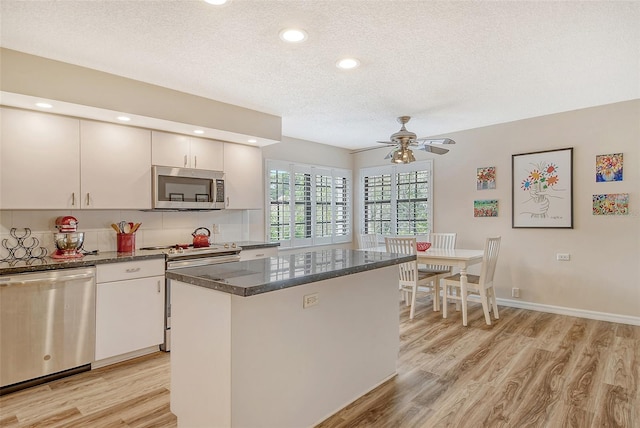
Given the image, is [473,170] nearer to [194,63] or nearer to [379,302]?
[379,302]

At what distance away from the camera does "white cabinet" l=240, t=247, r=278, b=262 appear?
13.5ft

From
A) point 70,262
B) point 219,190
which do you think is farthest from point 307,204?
point 70,262

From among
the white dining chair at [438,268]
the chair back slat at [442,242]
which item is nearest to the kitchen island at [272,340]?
the white dining chair at [438,268]

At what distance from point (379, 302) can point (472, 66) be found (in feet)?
Result: 6.67

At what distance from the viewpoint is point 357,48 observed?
2617mm

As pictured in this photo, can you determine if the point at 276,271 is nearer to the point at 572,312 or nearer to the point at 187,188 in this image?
the point at 187,188

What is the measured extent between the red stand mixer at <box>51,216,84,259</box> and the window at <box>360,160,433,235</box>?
4372mm

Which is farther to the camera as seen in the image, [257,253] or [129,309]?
[257,253]

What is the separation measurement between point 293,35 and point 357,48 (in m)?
0.49

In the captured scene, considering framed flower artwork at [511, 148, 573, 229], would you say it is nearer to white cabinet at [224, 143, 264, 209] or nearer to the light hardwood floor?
the light hardwood floor

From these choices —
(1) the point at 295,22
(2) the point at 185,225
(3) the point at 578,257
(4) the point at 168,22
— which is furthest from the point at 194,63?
(3) the point at 578,257

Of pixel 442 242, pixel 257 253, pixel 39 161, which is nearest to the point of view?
pixel 39 161

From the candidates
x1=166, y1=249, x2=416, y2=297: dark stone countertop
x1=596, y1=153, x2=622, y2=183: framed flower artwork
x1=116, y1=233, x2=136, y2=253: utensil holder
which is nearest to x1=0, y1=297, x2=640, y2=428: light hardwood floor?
x1=166, y1=249, x2=416, y2=297: dark stone countertop

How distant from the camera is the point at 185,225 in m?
4.20
